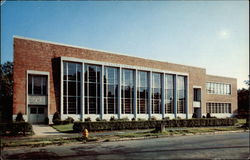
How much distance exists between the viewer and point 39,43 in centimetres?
2916

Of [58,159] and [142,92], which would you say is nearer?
[58,159]

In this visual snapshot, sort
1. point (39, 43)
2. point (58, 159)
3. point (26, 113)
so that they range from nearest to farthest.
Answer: point (58, 159)
point (26, 113)
point (39, 43)

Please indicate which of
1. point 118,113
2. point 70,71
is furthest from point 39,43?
point 118,113

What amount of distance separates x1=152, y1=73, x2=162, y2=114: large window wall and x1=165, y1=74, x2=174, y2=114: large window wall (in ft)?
5.13

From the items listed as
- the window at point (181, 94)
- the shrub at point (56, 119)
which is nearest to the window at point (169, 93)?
the window at point (181, 94)

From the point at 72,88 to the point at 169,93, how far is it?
783 inches

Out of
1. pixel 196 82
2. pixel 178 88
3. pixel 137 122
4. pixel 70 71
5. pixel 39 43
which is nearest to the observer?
pixel 137 122

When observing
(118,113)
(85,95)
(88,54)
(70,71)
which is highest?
(88,54)

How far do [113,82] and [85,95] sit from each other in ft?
17.5

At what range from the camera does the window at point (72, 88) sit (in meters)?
30.8

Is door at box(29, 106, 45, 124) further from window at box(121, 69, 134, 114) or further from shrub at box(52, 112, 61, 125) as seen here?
window at box(121, 69, 134, 114)

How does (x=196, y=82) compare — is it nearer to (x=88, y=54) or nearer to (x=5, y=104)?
(x=88, y=54)

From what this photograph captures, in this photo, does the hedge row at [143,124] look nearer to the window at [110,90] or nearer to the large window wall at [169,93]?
the window at [110,90]

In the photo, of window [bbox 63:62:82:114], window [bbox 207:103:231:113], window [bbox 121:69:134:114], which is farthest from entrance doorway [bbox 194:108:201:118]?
window [bbox 63:62:82:114]
